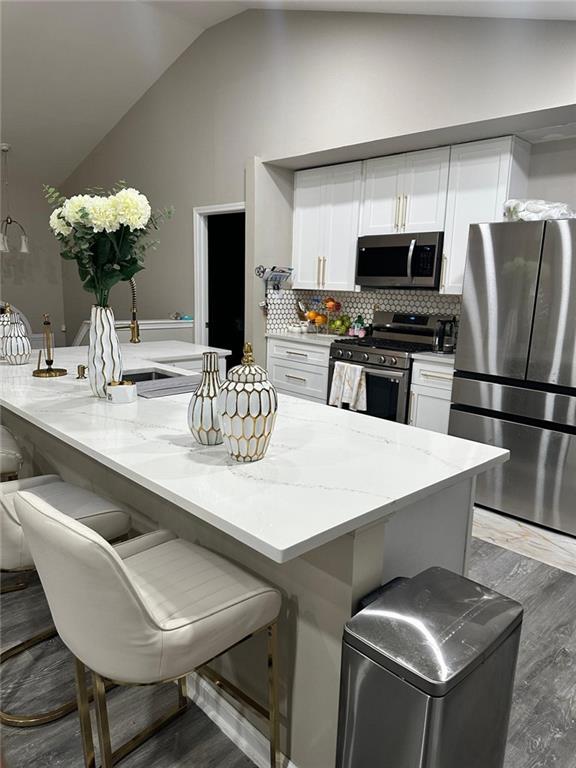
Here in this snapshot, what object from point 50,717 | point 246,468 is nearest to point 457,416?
point 246,468

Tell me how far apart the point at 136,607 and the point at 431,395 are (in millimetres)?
2986

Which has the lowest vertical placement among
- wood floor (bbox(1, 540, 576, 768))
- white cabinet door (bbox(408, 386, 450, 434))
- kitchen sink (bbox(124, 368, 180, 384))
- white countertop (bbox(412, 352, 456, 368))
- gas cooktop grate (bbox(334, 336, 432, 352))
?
wood floor (bbox(1, 540, 576, 768))

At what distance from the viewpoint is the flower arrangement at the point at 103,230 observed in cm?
193

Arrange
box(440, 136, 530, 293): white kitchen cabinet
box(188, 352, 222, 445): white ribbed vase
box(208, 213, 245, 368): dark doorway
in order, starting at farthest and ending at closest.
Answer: box(208, 213, 245, 368): dark doorway → box(440, 136, 530, 293): white kitchen cabinet → box(188, 352, 222, 445): white ribbed vase

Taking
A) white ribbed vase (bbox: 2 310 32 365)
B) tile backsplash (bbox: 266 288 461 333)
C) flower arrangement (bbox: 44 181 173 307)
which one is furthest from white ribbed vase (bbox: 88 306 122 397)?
tile backsplash (bbox: 266 288 461 333)

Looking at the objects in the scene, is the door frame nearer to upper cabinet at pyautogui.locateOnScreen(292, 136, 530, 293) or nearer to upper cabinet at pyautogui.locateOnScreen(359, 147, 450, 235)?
upper cabinet at pyautogui.locateOnScreen(292, 136, 530, 293)

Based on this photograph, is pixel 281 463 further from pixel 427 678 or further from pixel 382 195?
pixel 382 195

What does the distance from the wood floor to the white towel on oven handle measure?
2016mm

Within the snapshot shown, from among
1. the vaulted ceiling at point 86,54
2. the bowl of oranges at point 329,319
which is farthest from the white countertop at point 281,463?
the vaulted ceiling at point 86,54

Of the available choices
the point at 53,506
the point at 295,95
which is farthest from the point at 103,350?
the point at 295,95

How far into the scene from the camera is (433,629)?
116 centimetres

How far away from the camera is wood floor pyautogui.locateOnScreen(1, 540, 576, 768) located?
162 cm

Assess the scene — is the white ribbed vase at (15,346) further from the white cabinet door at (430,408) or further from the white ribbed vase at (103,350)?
the white cabinet door at (430,408)

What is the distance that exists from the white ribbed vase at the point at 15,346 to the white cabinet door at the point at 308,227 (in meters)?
2.69
